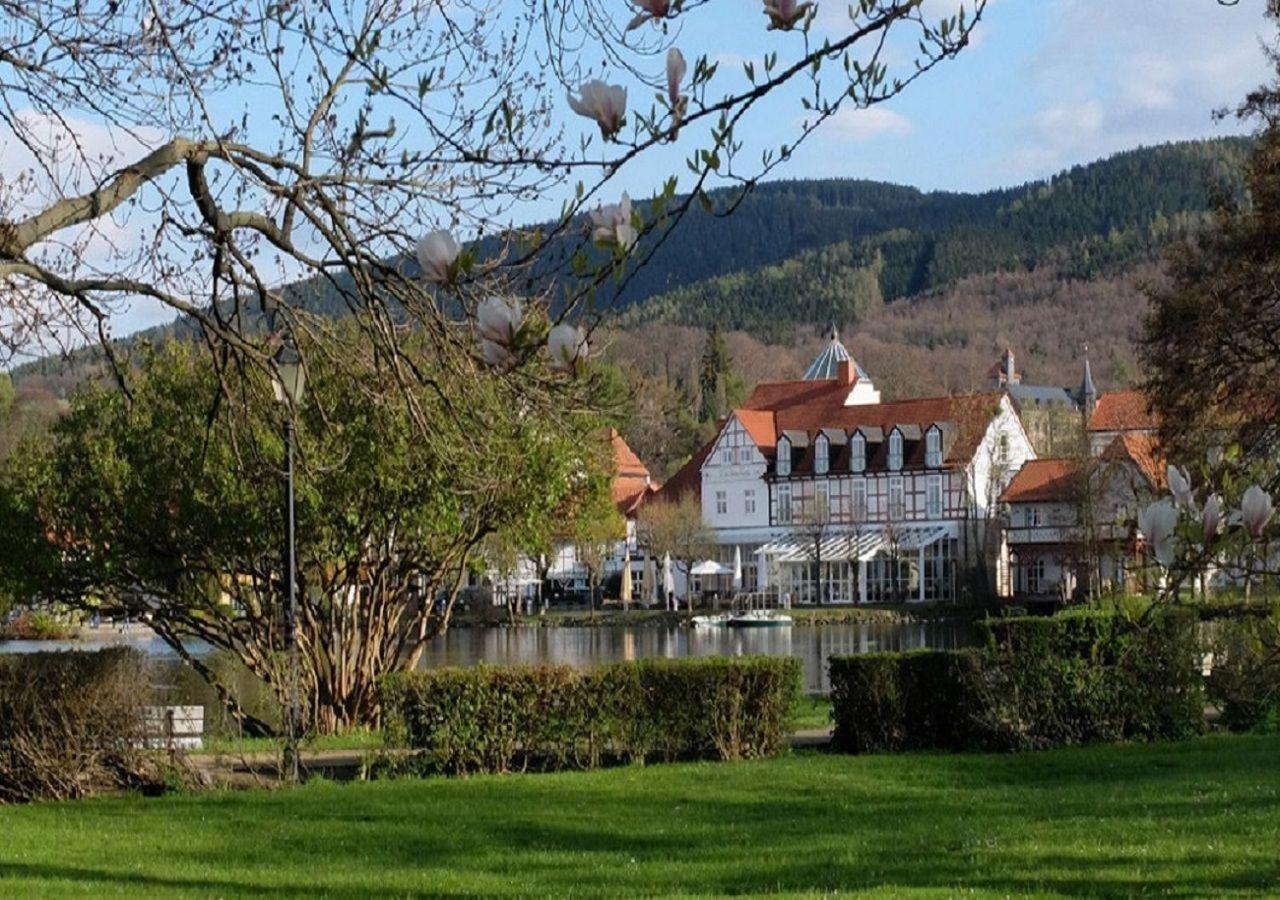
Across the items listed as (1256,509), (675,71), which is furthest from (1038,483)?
(675,71)

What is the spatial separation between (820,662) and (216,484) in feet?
72.7

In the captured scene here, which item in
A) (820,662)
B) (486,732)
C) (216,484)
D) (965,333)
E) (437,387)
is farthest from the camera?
(965,333)

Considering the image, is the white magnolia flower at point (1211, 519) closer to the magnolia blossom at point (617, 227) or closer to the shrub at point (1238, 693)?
the magnolia blossom at point (617, 227)

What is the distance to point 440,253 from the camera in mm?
3852

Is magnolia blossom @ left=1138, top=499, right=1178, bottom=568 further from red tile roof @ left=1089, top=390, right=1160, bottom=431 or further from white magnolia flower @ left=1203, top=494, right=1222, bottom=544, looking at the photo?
red tile roof @ left=1089, top=390, right=1160, bottom=431

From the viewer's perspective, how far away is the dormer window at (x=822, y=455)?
259ft

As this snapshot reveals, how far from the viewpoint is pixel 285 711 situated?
16312mm

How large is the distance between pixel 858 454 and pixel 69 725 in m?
65.4

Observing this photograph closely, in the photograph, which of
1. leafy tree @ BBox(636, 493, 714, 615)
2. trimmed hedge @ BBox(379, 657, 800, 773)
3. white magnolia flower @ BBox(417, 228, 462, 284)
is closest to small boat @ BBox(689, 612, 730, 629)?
leafy tree @ BBox(636, 493, 714, 615)

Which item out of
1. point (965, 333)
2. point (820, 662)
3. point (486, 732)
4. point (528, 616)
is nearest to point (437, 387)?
point (486, 732)

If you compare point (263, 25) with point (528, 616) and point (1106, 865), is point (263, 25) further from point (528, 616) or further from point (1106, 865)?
point (528, 616)

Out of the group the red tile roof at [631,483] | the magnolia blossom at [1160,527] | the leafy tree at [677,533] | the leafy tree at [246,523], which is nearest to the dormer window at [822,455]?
the leafy tree at [677,533]

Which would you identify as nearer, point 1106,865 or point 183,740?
point 1106,865

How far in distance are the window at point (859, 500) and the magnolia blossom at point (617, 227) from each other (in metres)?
74.0
